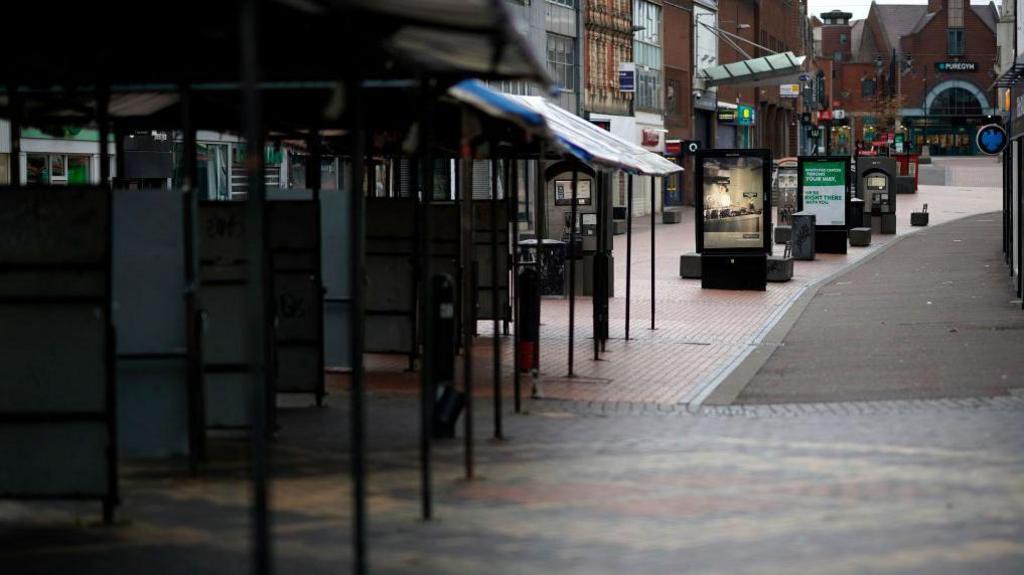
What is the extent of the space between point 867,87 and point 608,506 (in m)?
167

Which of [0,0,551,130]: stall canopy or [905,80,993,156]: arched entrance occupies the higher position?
[905,80,993,156]: arched entrance

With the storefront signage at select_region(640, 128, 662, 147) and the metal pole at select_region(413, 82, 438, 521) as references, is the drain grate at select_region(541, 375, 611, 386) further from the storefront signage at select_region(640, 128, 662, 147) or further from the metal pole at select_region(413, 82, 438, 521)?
the storefront signage at select_region(640, 128, 662, 147)

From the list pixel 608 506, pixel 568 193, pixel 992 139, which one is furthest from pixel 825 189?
pixel 608 506

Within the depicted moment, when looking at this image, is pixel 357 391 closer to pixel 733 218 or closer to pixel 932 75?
pixel 733 218

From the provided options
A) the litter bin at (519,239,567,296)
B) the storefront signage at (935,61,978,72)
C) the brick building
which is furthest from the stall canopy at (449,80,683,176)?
the storefront signage at (935,61,978,72)

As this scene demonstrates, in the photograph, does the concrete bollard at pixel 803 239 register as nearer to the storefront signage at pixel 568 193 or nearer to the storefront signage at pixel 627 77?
the storefront signage at pixel 568 193

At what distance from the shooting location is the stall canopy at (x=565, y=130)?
10.9m

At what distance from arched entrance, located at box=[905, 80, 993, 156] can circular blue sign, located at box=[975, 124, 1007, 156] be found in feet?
427

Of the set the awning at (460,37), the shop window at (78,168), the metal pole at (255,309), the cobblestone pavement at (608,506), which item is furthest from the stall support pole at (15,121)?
the shop window at (78,168)

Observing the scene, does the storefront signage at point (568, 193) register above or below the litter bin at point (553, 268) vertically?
above

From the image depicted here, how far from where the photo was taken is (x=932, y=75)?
16012 centimetres

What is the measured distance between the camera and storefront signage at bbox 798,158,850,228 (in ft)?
127

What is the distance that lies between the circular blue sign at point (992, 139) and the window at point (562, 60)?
32733 mm

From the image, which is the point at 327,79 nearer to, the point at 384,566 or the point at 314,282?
the point at 314,282
